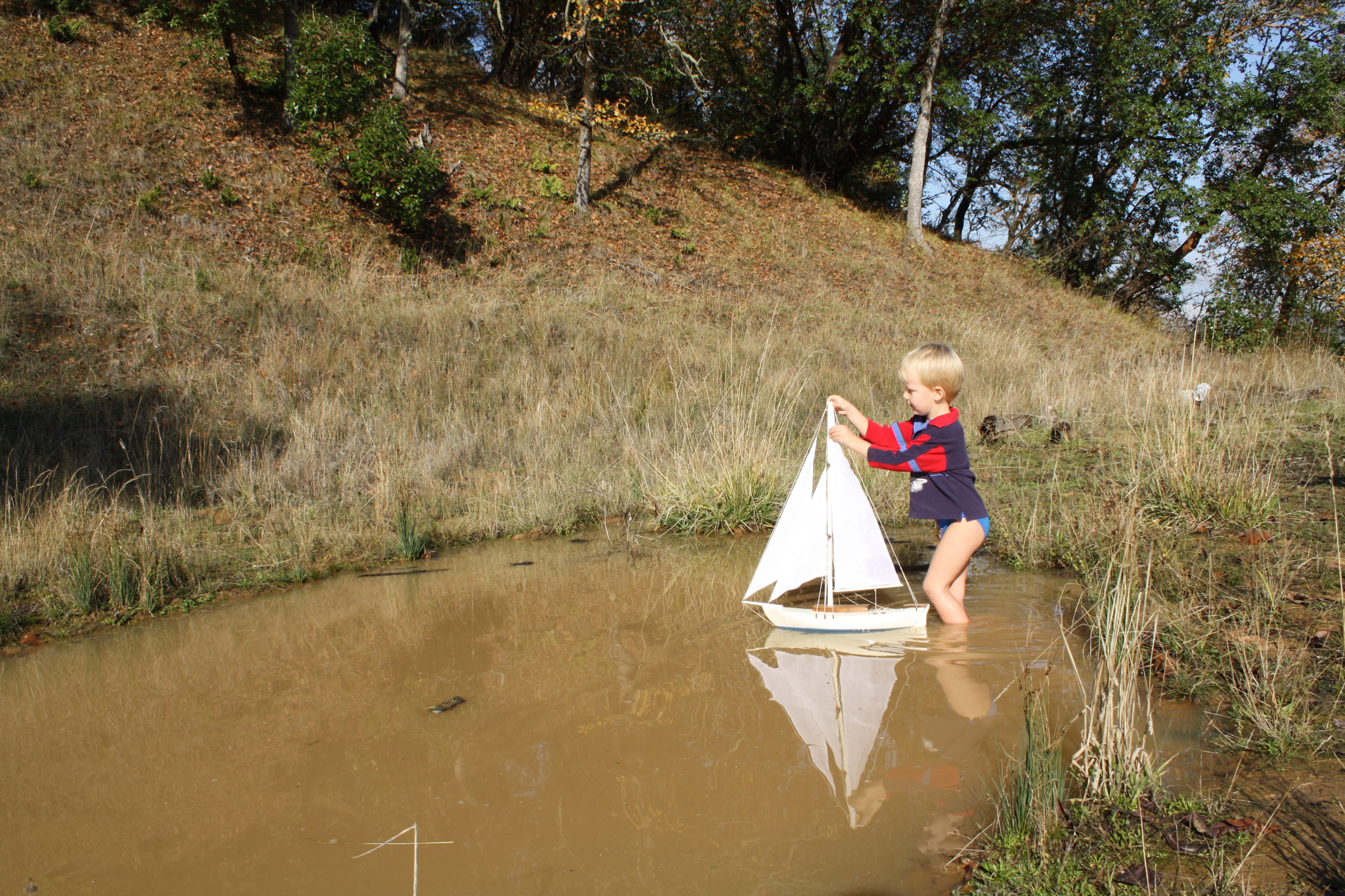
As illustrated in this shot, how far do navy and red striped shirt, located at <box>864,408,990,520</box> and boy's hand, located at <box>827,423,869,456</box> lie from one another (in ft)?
0.14

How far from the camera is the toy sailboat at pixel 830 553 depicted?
4.07 metres

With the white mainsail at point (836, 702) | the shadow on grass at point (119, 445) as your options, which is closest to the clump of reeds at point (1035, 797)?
the white mainsail at point (836, 702)

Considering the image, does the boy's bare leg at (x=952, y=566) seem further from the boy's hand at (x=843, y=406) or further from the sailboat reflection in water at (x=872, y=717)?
the boy's hand at (x=843, y=406)

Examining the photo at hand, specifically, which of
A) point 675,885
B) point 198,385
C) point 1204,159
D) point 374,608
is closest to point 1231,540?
point 675,885

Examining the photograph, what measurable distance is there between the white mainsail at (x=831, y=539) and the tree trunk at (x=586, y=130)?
15.4 metres

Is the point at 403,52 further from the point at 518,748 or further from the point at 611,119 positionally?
the point at 518,748

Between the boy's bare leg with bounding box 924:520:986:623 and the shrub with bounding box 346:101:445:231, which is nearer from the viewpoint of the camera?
the boy's bare leg with bounding box 924:520:986:623

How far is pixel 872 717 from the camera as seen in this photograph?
3396 millimetres

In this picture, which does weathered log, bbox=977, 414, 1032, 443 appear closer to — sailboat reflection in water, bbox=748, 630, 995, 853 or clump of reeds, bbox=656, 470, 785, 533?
clump of reeds, bbox=656, 470, 785, 533

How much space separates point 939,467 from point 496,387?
24.0ft

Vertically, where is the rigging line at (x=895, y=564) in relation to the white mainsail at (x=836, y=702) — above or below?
above

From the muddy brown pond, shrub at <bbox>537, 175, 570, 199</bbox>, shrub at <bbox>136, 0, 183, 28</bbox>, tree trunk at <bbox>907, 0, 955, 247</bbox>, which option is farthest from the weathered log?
shrub at <bbox>136, 0, 183, 28</bbox>

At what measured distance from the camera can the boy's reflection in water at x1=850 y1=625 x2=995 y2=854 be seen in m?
2.67

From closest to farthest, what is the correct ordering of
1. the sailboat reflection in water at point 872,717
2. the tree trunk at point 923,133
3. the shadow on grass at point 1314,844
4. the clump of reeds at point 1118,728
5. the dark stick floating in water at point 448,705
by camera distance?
the shadow on grass at point 1314,844, the clump of reeds at point 1118,728, the sailboat reflection in water at point 872,717, the dark stick floating in water at point 448,705, the tree trunk at point 923,133
